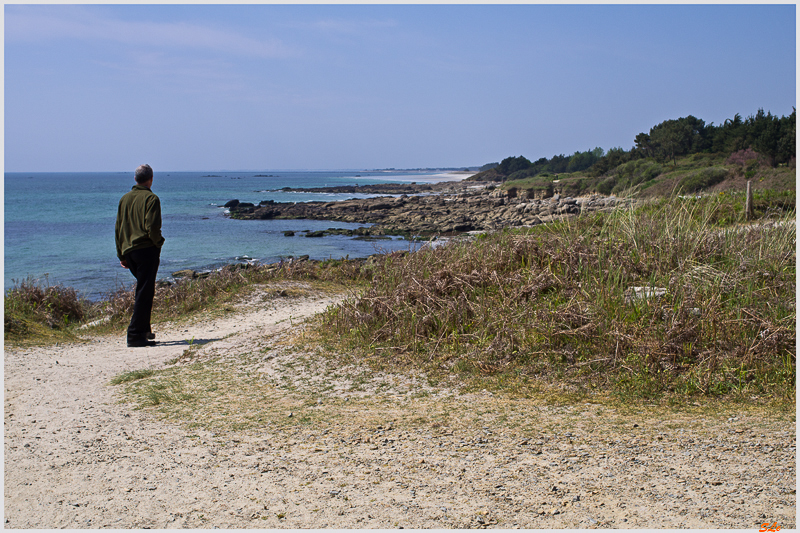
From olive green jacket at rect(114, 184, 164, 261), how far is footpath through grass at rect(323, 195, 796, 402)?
7.70ft

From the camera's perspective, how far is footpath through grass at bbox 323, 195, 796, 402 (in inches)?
204

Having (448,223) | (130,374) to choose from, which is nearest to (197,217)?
(448,223)

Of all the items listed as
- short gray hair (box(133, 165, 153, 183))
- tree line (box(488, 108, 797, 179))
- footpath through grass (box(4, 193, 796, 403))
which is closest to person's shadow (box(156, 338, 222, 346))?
footpath through grass (box(4, 193, 796, 403))

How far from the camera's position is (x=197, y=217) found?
165ft

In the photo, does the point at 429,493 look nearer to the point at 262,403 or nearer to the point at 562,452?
the point at 562,452

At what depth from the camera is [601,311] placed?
584cm

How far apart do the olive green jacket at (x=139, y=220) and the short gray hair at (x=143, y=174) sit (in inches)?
3.4

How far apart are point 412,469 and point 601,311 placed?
2.98 m

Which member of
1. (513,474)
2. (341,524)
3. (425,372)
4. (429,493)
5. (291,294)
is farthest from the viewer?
A: (291,294)

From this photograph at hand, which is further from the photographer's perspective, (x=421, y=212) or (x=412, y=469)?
(x=421, y=212)

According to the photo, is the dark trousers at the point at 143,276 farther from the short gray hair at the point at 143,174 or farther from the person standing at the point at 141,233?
the short gray hair at the point at 143,174

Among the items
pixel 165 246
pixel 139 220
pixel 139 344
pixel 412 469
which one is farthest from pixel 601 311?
pixel 165 246

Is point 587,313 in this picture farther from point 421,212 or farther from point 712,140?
point 712,140

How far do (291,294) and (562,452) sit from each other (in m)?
7.39
